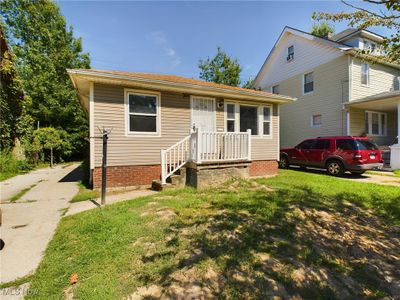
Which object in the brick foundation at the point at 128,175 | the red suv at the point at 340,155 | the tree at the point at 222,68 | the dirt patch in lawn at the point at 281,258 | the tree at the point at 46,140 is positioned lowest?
the dirt patch in lawn at the point at 281,258

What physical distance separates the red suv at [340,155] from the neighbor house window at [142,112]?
25.6 ft

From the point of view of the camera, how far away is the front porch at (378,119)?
12.2 metres

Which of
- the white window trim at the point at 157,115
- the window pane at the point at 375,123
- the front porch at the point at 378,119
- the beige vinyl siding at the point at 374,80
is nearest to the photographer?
the white window trim at the point at 157,115

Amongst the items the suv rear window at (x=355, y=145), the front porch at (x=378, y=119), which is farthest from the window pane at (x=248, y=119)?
the front porch at (x=378, y=119)

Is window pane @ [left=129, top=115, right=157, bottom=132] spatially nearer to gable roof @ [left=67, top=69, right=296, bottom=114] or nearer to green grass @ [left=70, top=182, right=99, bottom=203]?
gable roof @ [left=67, top=69, right=296, bottom=114]

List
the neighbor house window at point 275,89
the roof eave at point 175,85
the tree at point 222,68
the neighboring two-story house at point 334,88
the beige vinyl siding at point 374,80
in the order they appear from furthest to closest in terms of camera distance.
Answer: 1. the tree at point 222,68
2. the neighbor house window at point 275,89
3. the beige vinyl siding at point 374,80
4. the neighboring two-story house at point 334,88
5. the roof eave at point 175,85

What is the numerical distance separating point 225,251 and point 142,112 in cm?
556

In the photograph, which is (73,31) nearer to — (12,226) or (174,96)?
(174,96)

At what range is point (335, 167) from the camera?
10.3 meters

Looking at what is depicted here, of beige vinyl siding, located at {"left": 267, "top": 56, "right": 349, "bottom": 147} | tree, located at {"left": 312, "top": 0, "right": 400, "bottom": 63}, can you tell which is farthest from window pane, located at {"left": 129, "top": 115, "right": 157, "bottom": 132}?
beige vinyl siding, located at {"left": 267, "top": 56, "right": 349, "bottom": 147}

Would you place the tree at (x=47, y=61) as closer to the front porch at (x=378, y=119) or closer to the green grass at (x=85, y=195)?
the green grass at (x=85, y=195)

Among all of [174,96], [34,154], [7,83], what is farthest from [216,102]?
[34,154]

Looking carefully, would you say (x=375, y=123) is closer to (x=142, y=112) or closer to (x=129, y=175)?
(x=142, y=112)

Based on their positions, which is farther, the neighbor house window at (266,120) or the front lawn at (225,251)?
the neighbor house window at (266,120)
